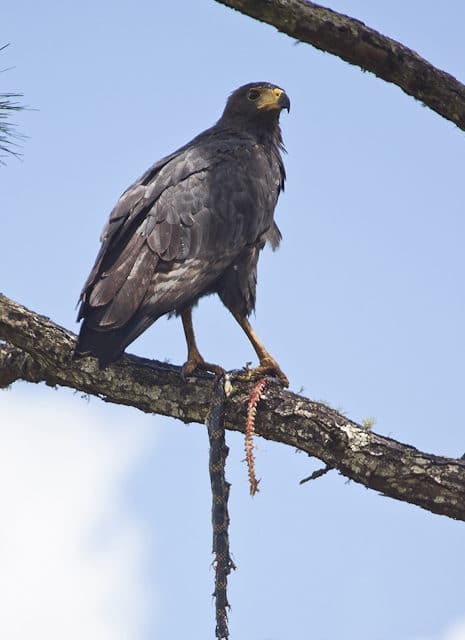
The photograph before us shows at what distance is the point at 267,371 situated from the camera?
502 cm

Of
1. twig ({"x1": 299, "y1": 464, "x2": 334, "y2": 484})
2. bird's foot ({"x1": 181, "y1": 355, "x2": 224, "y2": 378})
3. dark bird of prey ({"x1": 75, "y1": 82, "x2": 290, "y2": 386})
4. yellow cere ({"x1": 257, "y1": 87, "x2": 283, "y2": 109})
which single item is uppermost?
yellow cere ({"x1": 257, "y1": 87, "x2": 283, "y2": 109})

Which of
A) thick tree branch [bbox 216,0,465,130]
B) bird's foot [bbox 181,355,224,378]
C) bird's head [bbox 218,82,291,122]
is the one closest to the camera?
thick tree branch [bbox 216,0,465,130]

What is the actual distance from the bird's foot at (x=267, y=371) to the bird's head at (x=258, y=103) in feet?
6.81

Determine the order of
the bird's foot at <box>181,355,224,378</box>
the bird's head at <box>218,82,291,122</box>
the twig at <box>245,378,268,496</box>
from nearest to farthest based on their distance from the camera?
the twig at <box>245,378,268,496</box> < the bird's foot at <box>181,355,224,378</box> < the bird's head at <box>218,82,291,122</box>

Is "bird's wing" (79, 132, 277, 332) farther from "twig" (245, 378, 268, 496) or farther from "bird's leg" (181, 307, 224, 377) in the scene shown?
"twig" (245, 378, 268, 496)

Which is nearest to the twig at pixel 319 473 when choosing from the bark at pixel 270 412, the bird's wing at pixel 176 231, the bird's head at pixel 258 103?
the bark at pixel 270 412

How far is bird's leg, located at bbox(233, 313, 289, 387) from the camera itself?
16.2 ft

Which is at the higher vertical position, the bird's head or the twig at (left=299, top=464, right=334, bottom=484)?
the bird's head

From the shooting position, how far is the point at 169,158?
587 centimetres

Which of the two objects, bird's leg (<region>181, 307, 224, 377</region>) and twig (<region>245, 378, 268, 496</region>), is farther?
bird's leg (<region>181, 307, 224, 377</region>)

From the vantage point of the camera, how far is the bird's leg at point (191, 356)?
4812mm

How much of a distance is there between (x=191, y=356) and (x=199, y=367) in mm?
219

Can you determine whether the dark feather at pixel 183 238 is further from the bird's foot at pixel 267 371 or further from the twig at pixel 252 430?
the twig at pixel 252 430

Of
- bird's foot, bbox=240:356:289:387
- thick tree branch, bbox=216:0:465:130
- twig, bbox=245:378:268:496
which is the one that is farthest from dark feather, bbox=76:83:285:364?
thick tree branch, bbox=216:0:465:130
